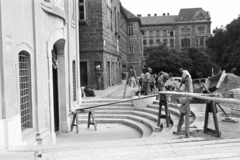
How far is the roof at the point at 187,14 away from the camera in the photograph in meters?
88.5

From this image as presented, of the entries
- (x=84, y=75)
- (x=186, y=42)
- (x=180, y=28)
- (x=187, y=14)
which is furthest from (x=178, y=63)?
(x=187, y=14)

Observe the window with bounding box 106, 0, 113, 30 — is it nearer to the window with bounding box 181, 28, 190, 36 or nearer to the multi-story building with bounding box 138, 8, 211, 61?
the multi-story building with bounding box 138, 8, 211, 61

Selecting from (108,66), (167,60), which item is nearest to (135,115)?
(108,66)

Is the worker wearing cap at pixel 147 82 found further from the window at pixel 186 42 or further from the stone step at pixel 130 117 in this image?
the window at pixel 186 42

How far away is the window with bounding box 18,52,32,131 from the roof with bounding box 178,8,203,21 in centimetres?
8589

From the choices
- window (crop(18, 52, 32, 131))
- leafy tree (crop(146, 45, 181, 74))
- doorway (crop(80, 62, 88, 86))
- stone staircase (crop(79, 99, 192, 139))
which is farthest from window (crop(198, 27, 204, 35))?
window (crop(18, 52, 32, 131))

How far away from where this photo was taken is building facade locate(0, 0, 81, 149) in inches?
238

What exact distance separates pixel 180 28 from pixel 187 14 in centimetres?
482

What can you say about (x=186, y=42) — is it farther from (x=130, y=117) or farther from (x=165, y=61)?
(x=130, y=117)

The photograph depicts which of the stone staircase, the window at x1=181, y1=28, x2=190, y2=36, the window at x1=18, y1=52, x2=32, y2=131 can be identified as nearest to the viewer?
the window at x1=18, y1=52, x2=32, y2=131

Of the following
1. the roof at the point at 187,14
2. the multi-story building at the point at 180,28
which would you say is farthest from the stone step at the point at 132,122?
the roof at the point at 187,14

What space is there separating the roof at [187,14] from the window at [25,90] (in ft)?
282

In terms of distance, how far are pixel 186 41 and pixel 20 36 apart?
8684cm

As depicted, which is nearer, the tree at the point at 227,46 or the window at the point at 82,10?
the window at the point at 82,10
